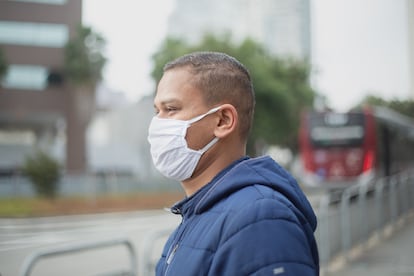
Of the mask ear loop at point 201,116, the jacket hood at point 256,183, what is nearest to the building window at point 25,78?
the mask ear loop at point 201,116

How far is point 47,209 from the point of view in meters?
3.38

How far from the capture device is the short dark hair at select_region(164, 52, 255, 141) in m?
1.16

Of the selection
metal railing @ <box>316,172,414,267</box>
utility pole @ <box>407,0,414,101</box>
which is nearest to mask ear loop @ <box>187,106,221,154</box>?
metal railing @ <box>316,172,414,267</box>

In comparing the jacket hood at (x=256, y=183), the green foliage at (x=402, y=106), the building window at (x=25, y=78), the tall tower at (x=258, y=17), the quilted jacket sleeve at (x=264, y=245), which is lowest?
the green foliage at (x=402, y=106)

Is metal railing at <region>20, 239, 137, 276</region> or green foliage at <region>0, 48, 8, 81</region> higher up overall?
green foliage at <region>0, 48, 8, 81</region>

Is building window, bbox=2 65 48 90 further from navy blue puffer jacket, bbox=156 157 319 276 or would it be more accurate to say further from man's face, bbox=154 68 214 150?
navy blue puffer jacket, bbox=156 157 319 276

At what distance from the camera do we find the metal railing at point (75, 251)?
234cm

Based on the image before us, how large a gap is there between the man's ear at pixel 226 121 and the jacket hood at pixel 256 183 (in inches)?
3.3

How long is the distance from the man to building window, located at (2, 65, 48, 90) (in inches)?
86.0

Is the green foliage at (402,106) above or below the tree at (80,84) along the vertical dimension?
below

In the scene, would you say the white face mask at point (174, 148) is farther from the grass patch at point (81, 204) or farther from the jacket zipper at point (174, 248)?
the grass patch at point (81, 204)

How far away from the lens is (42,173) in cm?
435

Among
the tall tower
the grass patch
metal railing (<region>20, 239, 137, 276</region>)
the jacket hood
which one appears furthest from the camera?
the tall tower

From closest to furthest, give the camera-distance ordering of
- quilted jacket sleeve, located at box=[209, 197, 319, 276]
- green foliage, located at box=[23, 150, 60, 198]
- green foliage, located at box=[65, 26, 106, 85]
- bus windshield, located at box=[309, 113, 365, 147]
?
quilted jacket sleeve, located at box=[209, 197, 319, 276]
green foliage, located at box=[65, 26, 106, 85]
green foliage, located at box=[23, 150, 60, 198]
bus windshield, located at box=[309, 113, 365, 147]
